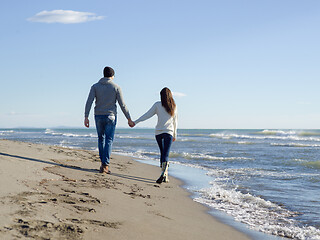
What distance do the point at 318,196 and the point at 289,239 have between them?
2.81 m

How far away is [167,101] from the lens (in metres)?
6.19

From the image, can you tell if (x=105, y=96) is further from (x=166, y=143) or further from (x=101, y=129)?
(x=166, y=143)

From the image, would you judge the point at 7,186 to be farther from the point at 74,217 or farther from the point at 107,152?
the point at 107,152

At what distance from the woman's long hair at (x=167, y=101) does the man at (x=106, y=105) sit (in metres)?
0.72

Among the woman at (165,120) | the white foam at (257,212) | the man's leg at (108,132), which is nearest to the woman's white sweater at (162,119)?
the woman at (165,120)

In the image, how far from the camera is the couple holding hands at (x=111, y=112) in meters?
6.16

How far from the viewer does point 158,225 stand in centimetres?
352

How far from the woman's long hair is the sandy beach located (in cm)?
144

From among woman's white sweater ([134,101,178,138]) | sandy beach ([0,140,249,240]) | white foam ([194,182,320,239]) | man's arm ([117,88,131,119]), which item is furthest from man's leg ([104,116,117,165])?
white foam ([194,182,320,239])

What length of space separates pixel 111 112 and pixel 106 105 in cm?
15

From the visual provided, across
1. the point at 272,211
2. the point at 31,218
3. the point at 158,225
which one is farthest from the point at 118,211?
the point at 272,211

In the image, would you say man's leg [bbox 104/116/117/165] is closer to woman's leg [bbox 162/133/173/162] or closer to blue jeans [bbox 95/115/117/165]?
blue jeans [bbox 95/115/117/165]

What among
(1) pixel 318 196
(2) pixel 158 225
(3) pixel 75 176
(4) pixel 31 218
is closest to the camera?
(4) pixel 31 218

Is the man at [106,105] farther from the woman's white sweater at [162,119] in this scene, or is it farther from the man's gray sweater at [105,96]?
the woman's white sweater at [162,119]
